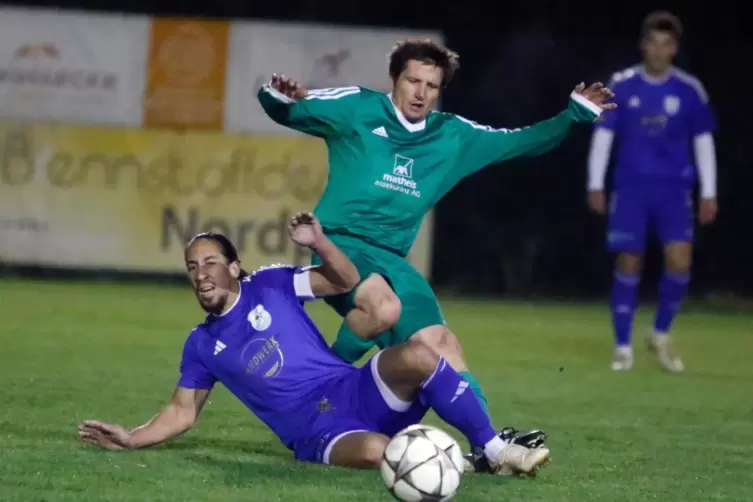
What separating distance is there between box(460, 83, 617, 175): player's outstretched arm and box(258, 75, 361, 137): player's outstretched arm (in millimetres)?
512

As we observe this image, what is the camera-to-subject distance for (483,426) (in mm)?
5676

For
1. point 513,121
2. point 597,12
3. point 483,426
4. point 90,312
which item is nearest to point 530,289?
point 513,121

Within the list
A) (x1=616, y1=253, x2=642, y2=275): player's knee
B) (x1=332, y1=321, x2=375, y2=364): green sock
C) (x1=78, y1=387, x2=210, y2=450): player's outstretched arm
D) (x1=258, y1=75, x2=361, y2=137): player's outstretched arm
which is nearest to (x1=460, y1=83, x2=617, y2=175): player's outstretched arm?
(x1=258, y1=75, x2=361, y2=137): player's outstretched arm

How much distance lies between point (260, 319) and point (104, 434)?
2.42 feet

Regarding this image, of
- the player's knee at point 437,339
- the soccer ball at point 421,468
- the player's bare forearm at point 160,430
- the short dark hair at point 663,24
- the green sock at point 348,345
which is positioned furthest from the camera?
the short dark hair at point 663,24

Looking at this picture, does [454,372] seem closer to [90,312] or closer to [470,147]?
[470,147]

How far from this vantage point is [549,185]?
1512 cm

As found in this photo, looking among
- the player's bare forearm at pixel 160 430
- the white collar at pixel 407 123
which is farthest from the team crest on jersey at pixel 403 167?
the player's bare forearm at pixel 160 430

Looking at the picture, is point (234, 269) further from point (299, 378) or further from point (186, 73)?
point (186, 73)

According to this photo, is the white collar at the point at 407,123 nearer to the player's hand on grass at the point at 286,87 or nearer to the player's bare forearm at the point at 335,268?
the player's hand on grass at the point at 286,87

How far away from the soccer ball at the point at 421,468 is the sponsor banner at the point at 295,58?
9.25m

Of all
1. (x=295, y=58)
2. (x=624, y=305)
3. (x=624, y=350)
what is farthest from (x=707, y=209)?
(x=295, y=58)

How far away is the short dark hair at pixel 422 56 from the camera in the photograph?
6.45m

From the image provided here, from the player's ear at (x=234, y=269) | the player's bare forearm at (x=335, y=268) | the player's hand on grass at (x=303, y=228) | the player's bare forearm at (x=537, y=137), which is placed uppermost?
the player's bare forearm at (x=537, y=137)
